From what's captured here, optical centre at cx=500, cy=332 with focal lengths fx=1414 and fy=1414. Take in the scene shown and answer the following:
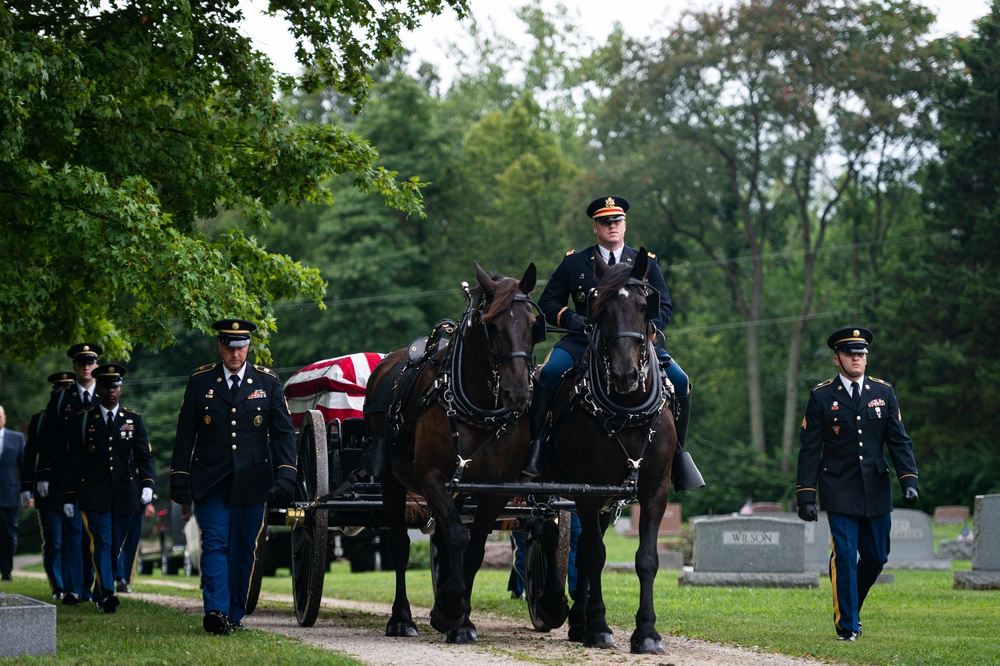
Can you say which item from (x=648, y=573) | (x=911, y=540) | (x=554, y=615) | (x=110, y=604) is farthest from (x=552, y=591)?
(x=911, y=540)

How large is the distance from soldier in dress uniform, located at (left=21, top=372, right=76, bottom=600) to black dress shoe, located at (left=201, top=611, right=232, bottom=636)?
19.4 feet

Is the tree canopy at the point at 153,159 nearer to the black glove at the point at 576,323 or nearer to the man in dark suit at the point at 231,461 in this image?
the man in dark suit at the point at 231,461

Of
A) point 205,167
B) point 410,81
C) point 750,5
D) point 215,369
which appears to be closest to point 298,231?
point 410,81

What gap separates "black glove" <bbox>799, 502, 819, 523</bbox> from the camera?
10.7 m

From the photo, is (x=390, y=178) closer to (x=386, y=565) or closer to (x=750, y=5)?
(x=386, y=565)

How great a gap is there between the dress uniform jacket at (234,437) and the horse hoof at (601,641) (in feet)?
8.26

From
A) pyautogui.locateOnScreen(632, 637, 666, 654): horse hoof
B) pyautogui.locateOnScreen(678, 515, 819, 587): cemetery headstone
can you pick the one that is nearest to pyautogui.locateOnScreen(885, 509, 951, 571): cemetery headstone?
pyautogui.locateOnScreen(678, 515, 819, 587): cemetery headstone

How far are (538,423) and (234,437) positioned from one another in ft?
7.56

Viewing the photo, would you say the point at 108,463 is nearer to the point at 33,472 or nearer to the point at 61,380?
the point at 61,380

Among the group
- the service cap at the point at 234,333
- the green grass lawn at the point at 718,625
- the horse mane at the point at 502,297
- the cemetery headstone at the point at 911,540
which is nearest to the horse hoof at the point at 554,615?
the green grass lawn at the point at 718,625

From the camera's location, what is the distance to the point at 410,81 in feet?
160

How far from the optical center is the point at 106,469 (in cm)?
1424

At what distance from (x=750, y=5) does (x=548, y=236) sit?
13186mm

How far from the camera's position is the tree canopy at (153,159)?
44.9 ft
